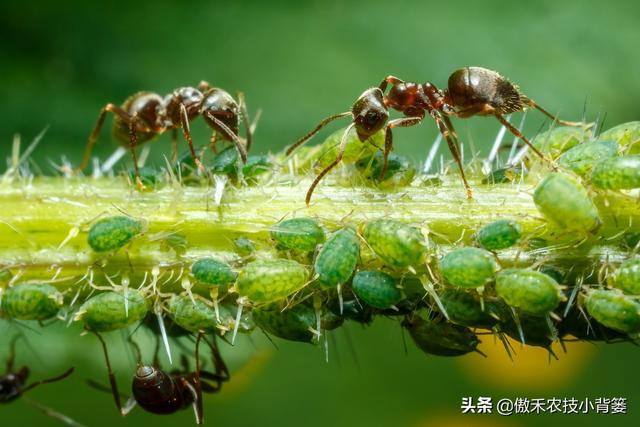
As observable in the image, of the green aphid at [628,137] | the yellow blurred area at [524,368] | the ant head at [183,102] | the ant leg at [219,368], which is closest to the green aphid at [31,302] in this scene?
the ant leg at [219,368]

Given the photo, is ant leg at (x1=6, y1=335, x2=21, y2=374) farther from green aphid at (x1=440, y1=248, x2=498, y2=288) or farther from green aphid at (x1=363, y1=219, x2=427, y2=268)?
green aphid at (x1=440, y1=248, x2=498, y2=288)

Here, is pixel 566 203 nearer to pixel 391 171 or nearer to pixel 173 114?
pixel 391 171

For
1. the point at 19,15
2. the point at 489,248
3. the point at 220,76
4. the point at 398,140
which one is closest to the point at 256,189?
A: the point at 489,248

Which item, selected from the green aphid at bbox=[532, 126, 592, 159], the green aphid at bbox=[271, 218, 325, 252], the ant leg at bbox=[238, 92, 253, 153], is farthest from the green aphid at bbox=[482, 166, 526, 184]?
the ant leg at bbox=[238, 92, 253, 153]

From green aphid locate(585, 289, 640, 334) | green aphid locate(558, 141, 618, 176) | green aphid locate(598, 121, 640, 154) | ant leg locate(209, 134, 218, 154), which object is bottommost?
green aphid locate(585, 289, 640, 334)

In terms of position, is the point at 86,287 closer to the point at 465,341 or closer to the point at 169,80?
the point at 465,341

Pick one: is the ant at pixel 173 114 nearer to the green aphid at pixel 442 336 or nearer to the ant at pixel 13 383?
the ant at pixel 13 383

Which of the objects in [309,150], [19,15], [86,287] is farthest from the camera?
[19,15]
